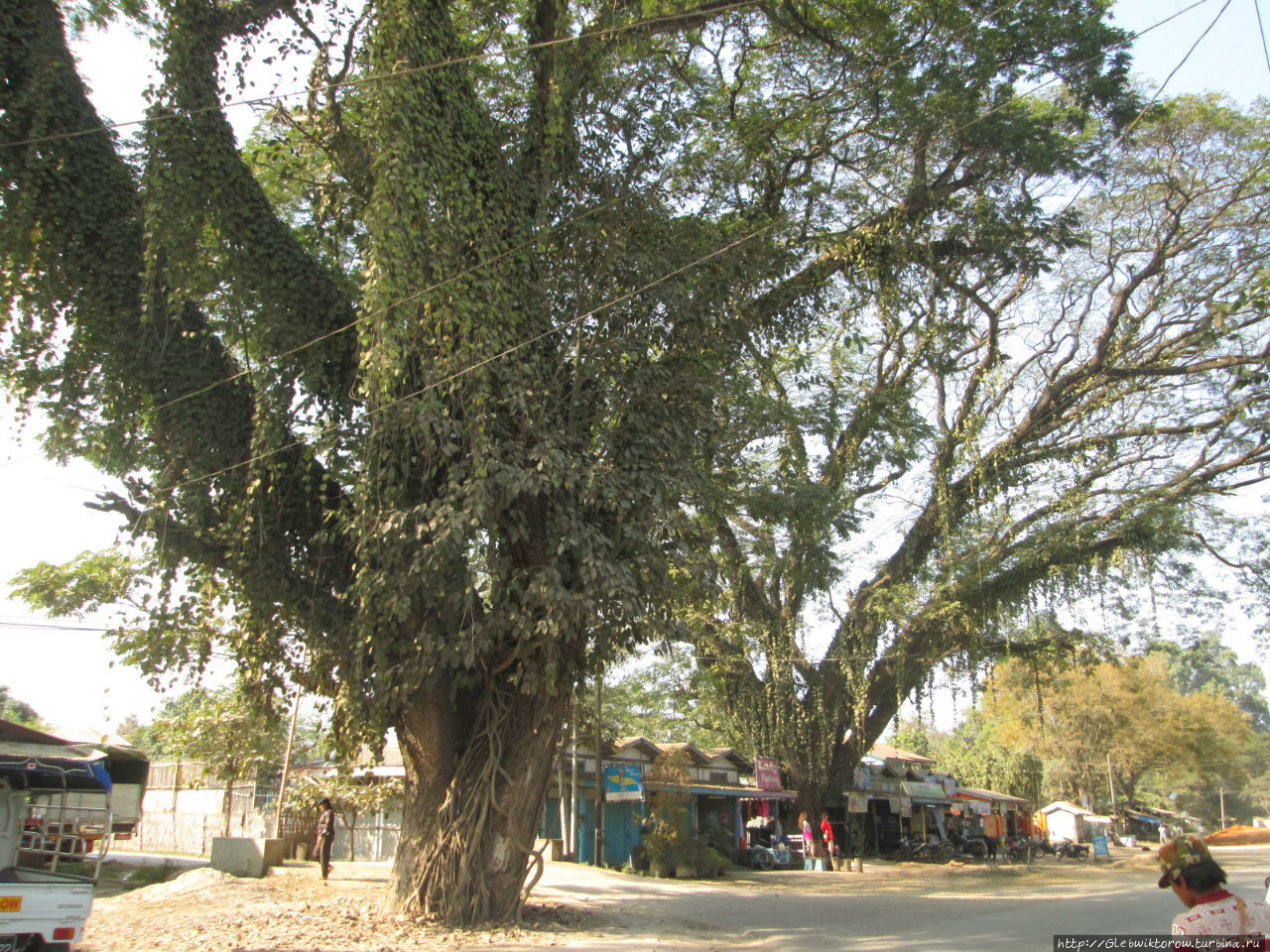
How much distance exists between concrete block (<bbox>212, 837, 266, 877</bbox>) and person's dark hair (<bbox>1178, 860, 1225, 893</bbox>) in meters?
15.4

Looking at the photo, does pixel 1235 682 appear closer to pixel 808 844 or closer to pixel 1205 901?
pixel 808 844

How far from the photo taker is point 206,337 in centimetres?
984

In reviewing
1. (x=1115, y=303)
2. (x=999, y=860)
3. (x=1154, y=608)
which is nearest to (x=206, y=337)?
(x=1115, y=303)

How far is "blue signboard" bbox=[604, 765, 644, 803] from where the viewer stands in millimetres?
18375

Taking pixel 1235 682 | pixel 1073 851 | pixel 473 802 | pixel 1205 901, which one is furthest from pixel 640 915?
pixel 1235 682

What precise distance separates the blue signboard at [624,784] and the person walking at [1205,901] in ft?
50.6

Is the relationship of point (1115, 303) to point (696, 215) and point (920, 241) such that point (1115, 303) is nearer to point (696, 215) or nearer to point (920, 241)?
point (920, 241)

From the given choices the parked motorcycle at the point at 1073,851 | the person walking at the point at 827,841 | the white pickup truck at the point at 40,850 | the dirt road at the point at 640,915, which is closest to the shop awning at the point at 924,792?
the parked motorcycle at the point at 1073,851

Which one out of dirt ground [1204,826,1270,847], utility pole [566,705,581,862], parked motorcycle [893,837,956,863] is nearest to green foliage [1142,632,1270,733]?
dirt ground [1204,826,1270,847]

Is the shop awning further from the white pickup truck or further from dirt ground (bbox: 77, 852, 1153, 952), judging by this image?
the white pickup truck

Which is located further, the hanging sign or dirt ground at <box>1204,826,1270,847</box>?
dirt ground at <box>1204,826,1270,847</box>

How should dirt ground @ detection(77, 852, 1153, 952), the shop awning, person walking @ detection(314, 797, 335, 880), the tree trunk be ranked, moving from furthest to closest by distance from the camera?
the shop awning, person walking @ detection(314, 797, 335, 880), the tree trunk, dirt ground @ detection(77, 852, 1153, 952)

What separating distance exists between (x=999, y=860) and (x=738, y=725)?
10.3 m

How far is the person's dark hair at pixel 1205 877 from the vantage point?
139 inches
